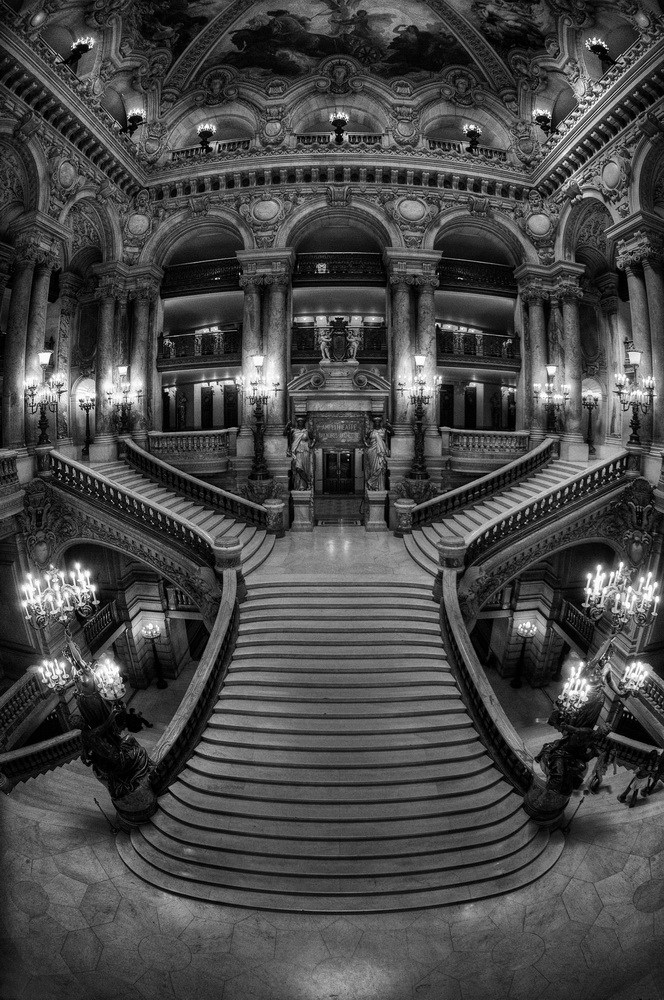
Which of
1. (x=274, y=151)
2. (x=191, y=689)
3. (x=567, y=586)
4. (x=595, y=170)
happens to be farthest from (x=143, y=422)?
(x=595, y=170)

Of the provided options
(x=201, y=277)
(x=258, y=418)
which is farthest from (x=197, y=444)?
(x=201, y=277)

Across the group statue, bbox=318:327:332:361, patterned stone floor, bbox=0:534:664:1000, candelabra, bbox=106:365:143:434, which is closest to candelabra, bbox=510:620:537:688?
patterned stone floor, bbox=0:534:664:1000

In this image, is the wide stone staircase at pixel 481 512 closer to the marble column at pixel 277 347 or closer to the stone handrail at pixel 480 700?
the stone handrail at pixel 480 700

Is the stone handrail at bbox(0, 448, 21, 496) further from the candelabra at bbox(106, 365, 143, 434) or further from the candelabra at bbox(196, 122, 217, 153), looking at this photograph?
the candelabra at bbox(196, 122, 217, 153)

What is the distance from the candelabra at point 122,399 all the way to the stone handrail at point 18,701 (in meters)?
8.46

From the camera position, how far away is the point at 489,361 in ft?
59.6

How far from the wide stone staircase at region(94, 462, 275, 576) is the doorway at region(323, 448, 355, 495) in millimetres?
6132

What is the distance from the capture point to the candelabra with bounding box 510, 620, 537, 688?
16.4 metres

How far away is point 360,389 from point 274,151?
353 inches

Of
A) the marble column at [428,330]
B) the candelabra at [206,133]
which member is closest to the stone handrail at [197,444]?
the marble column at [428,330]

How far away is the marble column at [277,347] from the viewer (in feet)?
55.4

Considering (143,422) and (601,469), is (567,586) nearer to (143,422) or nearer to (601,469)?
(601,469)

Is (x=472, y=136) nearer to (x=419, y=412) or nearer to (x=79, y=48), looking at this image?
(x=419, y=412)

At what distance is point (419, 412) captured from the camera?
1559cm
